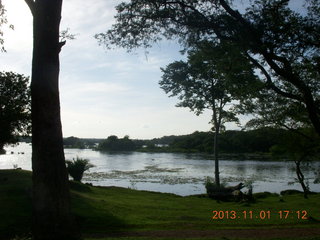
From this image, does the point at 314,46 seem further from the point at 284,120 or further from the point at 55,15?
the point at 284,120

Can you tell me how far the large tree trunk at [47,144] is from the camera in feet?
24.0

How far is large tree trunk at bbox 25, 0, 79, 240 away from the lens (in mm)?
7324

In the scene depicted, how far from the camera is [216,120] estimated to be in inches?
1297

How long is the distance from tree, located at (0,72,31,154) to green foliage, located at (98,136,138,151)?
361ft

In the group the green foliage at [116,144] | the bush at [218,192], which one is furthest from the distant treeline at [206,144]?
the bush at [218,192]

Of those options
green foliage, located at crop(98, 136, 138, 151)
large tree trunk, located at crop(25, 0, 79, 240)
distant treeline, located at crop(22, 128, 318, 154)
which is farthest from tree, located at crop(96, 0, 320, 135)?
green foliage, located at crop(98, 136, 138, 151)

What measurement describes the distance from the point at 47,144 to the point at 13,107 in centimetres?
2276

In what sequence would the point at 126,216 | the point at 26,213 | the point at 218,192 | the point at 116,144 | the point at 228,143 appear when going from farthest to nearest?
the point at 116,144, the point at 228,143, the point at 218,192, the point at 126,216, the point at 26,213

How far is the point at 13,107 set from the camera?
92.2 feet

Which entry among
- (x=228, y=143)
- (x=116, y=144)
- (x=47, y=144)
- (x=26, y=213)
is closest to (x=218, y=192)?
(x=26, y=213)

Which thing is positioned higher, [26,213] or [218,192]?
[26,213]
